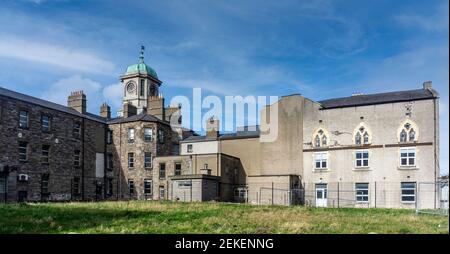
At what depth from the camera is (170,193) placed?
44656 millimetres

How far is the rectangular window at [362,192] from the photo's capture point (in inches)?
1583

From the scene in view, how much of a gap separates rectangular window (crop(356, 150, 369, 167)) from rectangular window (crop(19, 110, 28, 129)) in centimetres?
3020

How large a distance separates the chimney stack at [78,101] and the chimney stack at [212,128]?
46.5 ft

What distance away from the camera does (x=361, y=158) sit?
135 ft

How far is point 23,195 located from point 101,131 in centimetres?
1286

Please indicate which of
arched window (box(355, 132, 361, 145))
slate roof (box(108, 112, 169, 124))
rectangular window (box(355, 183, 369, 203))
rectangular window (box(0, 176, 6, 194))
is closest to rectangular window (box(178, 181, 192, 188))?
slate roof (box(108, 112, 169, 124))

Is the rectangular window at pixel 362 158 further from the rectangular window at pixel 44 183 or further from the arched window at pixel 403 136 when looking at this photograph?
the rectangular window at pixel 44 183

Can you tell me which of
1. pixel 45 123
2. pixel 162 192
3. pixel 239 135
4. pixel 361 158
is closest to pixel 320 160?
pixel 361 158

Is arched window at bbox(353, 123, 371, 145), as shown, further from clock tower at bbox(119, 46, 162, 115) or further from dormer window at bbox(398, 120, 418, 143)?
clock tower at bbox(119, 46, 162, 115)

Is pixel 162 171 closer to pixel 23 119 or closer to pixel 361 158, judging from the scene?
pixel 23 119

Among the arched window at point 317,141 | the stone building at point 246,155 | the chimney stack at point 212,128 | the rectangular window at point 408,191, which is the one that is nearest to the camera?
the rectangular window at point 408,191

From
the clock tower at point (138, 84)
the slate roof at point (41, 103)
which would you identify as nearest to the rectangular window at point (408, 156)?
the slate roof at point (41, 103)

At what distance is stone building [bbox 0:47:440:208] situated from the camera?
38469 mm
